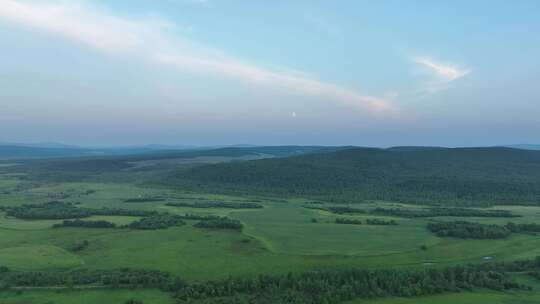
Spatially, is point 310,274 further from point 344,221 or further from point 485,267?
point 344,221

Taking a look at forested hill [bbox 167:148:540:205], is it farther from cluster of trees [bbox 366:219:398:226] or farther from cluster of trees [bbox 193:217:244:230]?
cluster of trees [bbox 193:217:244:230]

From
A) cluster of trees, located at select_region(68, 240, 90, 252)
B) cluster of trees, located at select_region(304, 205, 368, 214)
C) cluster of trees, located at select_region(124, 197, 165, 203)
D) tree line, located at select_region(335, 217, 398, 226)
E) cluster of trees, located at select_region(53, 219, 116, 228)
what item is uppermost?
tree line, located at select_region(335, 217, 398, 226)

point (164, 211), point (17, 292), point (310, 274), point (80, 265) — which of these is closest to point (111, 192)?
point (164, 211)

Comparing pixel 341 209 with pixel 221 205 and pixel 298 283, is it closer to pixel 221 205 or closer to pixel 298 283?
pixel 221 205

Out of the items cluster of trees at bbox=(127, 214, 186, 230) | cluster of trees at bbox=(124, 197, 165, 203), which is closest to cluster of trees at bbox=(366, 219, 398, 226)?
cluster of trees at bbox=(127, 214, 186, 230)

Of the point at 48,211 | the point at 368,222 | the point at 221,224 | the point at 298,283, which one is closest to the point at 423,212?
the point at 368,222
